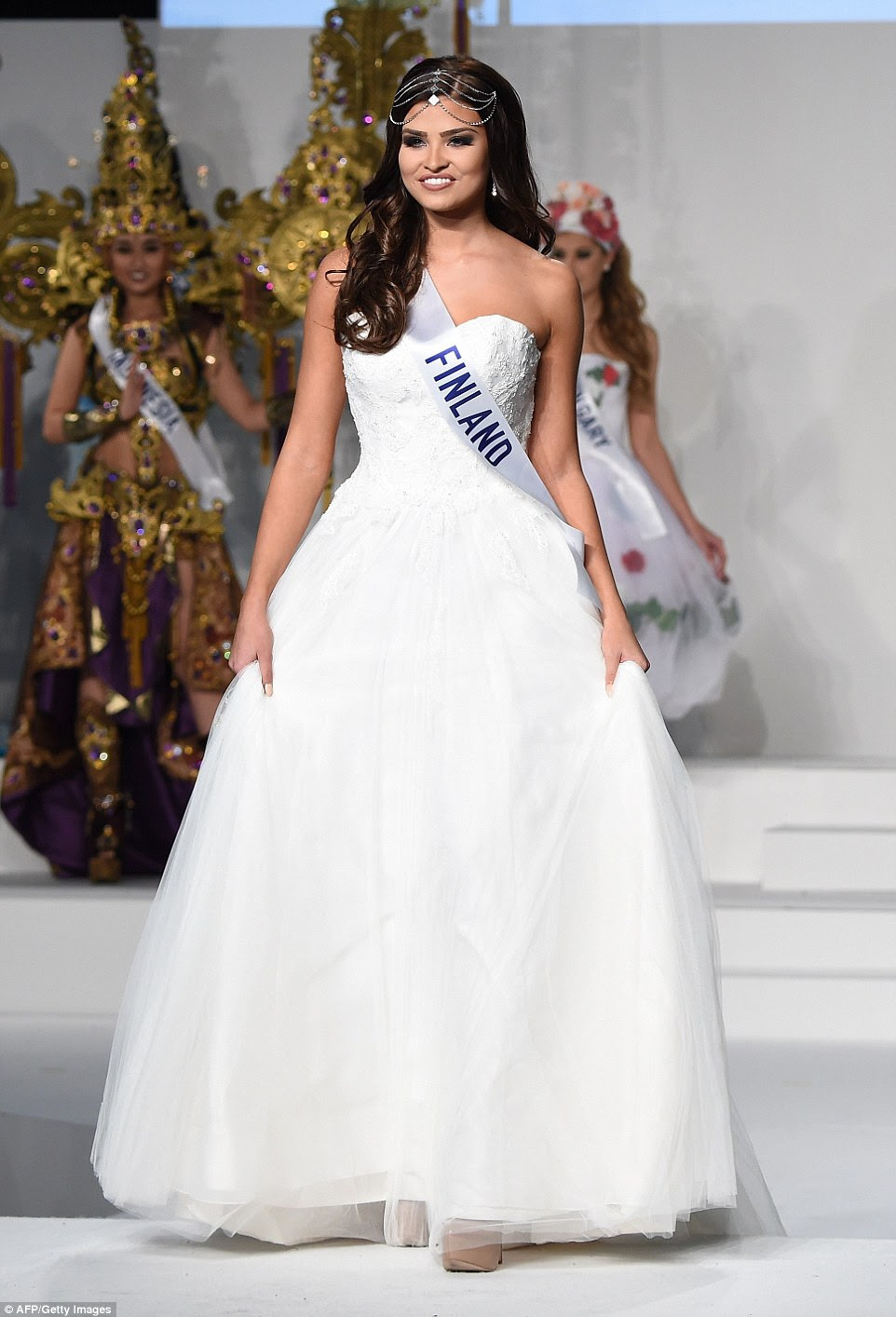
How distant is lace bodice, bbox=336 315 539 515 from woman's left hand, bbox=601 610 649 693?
7.4 inches

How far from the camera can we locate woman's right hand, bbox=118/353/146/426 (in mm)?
4195

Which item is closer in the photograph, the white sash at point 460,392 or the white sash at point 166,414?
the white sash at point 460,392

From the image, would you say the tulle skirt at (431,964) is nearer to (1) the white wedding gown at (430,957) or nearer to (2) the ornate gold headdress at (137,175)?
(1) the white wedding gown at (430,957)

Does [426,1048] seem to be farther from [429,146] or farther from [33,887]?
[33,887]

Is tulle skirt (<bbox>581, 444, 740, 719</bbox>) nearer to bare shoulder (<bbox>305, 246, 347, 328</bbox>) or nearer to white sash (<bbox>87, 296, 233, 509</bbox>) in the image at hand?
white sash (<bbox>87, 296, 233, 509</bbox>)

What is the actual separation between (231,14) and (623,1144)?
4.30 metres

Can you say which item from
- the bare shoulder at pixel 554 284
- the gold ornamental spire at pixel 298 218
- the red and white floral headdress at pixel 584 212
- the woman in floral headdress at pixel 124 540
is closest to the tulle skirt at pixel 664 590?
the red and white floral headdress at pixel 584 212

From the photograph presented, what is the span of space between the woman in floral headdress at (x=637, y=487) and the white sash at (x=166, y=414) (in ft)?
2.77

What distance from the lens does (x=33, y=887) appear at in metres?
4.00

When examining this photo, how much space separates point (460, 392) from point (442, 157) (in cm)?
25

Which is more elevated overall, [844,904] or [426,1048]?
[426,1048]

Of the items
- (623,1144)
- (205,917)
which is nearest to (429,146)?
(205,917)

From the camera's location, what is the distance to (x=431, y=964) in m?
1.85

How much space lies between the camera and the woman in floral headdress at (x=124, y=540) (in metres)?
4.19
